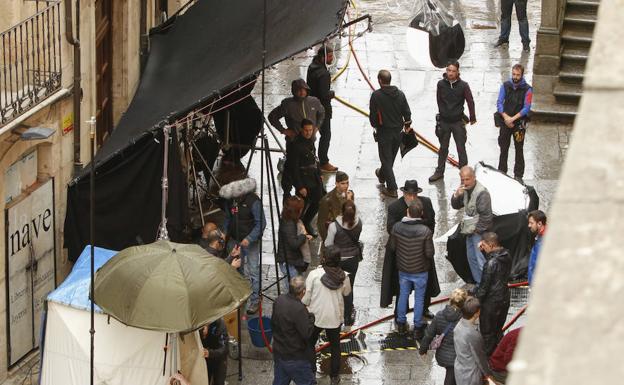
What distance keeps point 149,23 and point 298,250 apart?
5.47 metres

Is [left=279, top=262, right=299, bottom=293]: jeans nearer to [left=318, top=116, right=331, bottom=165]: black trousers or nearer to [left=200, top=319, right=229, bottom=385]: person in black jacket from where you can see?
[left=200, top=319, right=229, bottom=385]: person in black jacket

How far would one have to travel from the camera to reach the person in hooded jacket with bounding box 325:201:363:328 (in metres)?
13.4

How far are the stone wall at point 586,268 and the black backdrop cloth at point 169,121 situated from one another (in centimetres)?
1027

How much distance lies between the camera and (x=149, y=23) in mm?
17938

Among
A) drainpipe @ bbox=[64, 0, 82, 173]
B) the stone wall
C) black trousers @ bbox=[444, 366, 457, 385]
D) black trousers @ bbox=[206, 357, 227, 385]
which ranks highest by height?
the stone wall

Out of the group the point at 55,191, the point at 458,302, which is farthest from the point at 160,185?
the point at 458,302

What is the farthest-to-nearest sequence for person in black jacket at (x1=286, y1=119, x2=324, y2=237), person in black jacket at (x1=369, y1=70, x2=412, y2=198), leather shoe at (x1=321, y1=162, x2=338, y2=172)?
leather shoe at (x1=321, y1=162, x2=338, y2=172), person in black jacket at (x1=369, y1=70, x2=412, y2=198), person in black jacket at (x1=286, y1=119, x2=324, y2=237)

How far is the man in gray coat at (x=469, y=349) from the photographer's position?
35.1 ft

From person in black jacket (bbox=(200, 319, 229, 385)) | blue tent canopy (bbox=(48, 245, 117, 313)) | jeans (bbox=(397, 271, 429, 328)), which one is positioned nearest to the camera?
blue tent canopy (bbox=(48, 245, 117, 313))

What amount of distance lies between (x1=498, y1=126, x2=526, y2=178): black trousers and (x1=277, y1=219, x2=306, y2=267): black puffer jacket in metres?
4.62

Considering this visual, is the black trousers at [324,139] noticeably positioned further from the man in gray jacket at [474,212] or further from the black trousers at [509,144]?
the man in gray jacket at [474,212]

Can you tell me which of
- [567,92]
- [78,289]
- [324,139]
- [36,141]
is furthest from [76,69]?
[567,92]

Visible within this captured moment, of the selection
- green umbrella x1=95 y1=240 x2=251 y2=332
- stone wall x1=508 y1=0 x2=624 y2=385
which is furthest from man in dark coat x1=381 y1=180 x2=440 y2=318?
stone wall x1=508 y1=0 x2=624 y2=385

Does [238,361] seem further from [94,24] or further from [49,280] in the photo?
[94,24]
